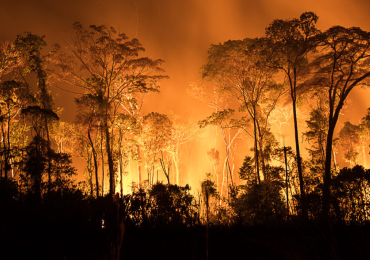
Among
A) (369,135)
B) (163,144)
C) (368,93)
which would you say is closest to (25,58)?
(163,144)

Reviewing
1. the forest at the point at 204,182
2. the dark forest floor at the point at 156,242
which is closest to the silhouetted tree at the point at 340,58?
the forest at the point at 204,182

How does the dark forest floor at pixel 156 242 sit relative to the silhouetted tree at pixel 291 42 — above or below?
below

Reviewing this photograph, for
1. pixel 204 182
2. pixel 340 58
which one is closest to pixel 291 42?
pixel 340 58

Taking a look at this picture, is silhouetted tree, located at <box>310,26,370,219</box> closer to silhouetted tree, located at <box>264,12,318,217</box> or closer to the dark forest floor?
silhouetted tree, located at <box>264,12,318,217</box>

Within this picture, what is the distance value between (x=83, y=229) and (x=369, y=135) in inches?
743

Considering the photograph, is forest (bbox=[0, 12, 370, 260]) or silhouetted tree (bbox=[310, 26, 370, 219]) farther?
silhouetted tree (bbox=[310, 26, 370, 219])

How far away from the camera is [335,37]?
9148 millimetres

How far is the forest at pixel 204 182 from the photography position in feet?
12.8

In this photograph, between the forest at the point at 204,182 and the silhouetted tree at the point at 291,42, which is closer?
the forest at the point at 204,182

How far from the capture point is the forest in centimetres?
389

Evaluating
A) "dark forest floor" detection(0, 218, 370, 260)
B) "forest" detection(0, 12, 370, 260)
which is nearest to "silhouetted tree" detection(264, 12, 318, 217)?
"forest" detection(0, 12, 370, 260)

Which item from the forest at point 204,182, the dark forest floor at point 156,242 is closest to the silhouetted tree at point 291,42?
the forest at point 204,182

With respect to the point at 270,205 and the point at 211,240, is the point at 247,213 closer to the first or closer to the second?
the point at 270,205

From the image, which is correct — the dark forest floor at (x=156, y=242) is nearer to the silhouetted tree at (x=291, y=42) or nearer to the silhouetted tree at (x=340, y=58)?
the silhouetted tree at (x=340, y=58)
